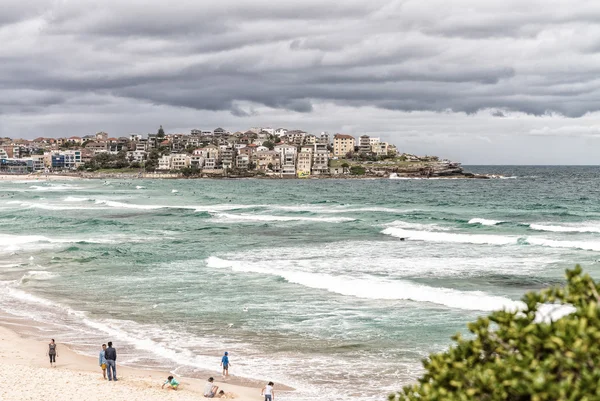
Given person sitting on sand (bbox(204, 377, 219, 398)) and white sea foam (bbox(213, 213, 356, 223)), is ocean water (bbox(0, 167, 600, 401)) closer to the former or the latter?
white sea foam (bbox(213, 213, 356, 223))

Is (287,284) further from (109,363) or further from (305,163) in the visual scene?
(305,163)

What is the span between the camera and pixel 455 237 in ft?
157

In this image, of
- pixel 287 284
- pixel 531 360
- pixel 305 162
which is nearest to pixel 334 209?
pixel 287 284

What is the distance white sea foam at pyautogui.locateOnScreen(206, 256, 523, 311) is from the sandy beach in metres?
11.3

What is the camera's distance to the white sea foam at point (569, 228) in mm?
51625

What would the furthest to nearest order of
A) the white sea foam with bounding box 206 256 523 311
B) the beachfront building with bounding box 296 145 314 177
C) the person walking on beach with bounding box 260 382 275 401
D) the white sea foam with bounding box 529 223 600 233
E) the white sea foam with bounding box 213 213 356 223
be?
the beachfront building with bounding box 296 145 314 177 → the white sea foam with bounding box 213 213 356 223 → the white sea foam with bounding box 529 223 600 233 → the white sea foam with bounding box 206 256 523 311 → the person walking on beach with bounding box 260 382 275 401

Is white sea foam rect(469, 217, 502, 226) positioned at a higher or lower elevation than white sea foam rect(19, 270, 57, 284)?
higher

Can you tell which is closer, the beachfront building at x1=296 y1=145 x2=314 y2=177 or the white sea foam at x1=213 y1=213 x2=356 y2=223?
the white sea foam at x1=213 y1=213 x2=356 y2=223

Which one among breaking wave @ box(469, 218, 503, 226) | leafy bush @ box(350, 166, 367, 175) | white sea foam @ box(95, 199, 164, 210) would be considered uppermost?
leafy bush @ box(350, 166, 367, 175)

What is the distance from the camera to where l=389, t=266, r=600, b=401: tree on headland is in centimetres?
692

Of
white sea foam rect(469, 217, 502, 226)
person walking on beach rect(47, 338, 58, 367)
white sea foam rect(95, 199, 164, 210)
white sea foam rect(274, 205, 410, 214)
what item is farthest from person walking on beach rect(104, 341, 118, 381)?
white sea foam rect(95, 199, 164, 210)

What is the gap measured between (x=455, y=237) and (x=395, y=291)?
67.0 feet

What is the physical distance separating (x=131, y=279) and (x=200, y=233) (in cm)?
2012

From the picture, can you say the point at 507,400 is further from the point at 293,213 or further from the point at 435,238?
the point at 293,213
